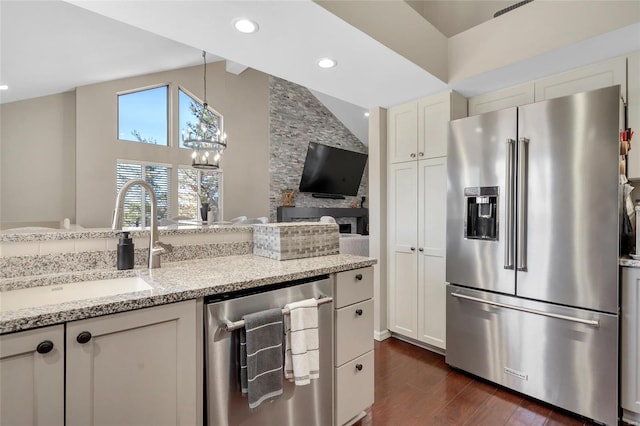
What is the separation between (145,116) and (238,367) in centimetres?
614

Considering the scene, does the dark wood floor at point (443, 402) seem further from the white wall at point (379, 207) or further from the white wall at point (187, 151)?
the white wall at point (187, 151)

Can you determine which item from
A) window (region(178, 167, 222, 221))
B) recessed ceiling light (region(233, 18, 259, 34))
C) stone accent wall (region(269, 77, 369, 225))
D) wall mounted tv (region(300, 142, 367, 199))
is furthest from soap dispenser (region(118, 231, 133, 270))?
wall mounted tv (region(300, 142, 367, 199))

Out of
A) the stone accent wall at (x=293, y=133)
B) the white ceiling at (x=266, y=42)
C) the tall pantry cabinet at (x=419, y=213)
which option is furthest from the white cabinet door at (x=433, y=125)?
the stone accent wall at (x=293, y=133)

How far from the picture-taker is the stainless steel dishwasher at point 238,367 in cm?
122

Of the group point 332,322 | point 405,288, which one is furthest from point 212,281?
point 405,288

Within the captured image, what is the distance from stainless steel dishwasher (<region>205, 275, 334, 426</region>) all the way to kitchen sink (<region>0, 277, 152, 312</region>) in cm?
33

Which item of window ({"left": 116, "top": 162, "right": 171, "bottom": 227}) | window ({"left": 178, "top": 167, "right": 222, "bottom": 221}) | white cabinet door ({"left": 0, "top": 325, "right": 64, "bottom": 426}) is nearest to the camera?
white cabinet door ({"left": 0, "top": 325, "right": 64, "bottom": 426})

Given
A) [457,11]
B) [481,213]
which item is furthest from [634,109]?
[457,11]

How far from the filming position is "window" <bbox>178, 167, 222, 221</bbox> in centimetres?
618

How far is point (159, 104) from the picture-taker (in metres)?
6.11

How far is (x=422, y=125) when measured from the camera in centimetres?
280

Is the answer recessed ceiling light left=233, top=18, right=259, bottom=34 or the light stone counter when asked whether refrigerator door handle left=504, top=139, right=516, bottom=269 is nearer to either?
recessed ceiling light left=233, top=18, right=259, bottom=34

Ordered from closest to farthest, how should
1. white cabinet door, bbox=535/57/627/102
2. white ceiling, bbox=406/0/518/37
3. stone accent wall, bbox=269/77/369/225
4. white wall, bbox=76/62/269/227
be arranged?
white cabinet door, bbox=535/57/627/102, white ceiling, bbox=406/0/518/37, white wall, bbox=76/62/269/227, stone accent wall, bbox=269/77/369/225

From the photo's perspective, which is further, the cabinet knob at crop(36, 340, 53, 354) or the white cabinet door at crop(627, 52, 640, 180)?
the white cabinet door at crop(627, 52, 640, 180)
